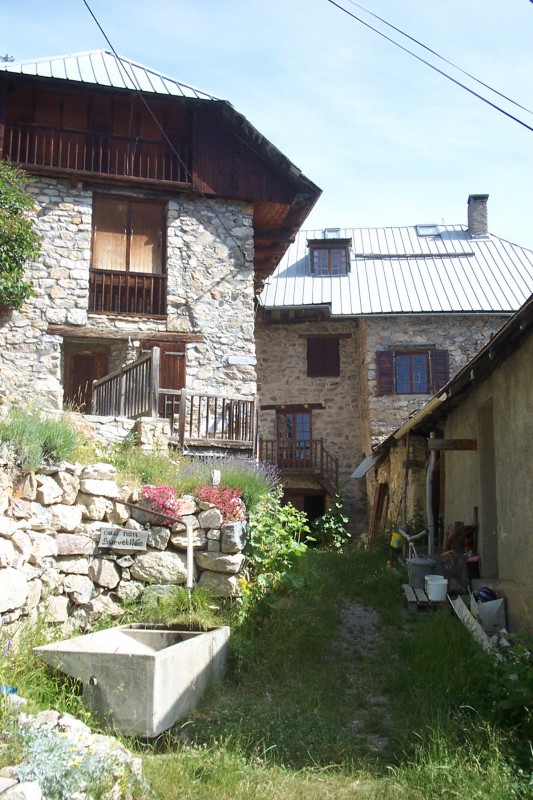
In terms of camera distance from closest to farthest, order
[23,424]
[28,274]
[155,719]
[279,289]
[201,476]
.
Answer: [155,719]
[23,424]
[201,476]
[28,274]
[279,289]

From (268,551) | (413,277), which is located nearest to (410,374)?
(413,277)

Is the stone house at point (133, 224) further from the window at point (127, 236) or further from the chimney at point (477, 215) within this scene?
the chimney at point (477, 215)

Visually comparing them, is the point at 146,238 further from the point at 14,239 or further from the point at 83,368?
the point at 83,368

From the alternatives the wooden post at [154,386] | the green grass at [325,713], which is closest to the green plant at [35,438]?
the green grass at [325,713]

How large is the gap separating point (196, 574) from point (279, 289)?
503 inches

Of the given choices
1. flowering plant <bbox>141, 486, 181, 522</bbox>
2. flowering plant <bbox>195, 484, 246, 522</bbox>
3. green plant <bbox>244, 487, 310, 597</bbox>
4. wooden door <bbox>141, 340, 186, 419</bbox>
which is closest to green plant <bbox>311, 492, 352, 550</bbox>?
wooden door <bbox>141, 340, 186, 419</bbox>

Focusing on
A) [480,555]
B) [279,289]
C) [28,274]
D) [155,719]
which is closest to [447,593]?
[480,555]

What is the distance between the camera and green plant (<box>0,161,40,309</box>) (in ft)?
40.9

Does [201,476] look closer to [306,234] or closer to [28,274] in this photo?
[28,274]

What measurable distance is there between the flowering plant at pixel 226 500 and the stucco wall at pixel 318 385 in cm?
1113

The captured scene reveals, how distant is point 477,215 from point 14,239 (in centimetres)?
1399

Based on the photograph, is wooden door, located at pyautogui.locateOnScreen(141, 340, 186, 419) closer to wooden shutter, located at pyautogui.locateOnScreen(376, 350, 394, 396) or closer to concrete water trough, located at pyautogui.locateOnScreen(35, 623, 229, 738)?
wooden shutter, located at pyautogui.locateOnScreen(376, 350, 394, 396)

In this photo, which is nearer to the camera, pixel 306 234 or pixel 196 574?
pixel 196 574

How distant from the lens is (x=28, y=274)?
1348 centimetres
